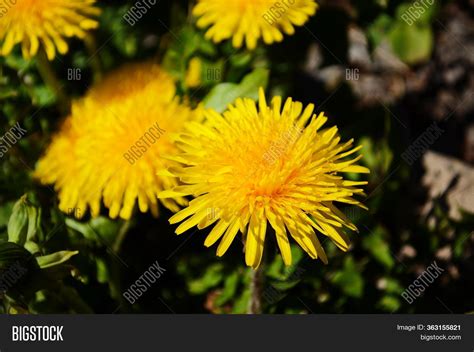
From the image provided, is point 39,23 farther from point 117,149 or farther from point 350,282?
point 350,282

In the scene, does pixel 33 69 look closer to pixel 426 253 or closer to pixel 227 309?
pixel 227 309

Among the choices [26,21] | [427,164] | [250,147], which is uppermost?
[427,164]

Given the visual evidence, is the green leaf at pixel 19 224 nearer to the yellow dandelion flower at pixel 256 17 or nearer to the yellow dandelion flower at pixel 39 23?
the yellow dandelion flower at pixel 39 23

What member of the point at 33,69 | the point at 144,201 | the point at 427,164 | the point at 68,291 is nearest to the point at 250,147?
the point at 144,201

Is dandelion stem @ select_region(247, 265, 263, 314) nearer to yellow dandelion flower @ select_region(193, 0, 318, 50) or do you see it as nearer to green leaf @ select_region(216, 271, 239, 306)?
green leaf @ select_region(216, 271, 239, 306)

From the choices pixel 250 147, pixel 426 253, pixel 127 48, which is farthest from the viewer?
pixel 127 48

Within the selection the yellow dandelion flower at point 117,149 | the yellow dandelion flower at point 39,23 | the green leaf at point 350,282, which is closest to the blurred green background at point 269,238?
the green leaf at point 350,282

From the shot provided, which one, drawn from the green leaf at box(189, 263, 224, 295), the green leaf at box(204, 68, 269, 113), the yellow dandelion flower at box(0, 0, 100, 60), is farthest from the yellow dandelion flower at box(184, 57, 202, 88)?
the green leaf at box(189, 263, 224, 295)
